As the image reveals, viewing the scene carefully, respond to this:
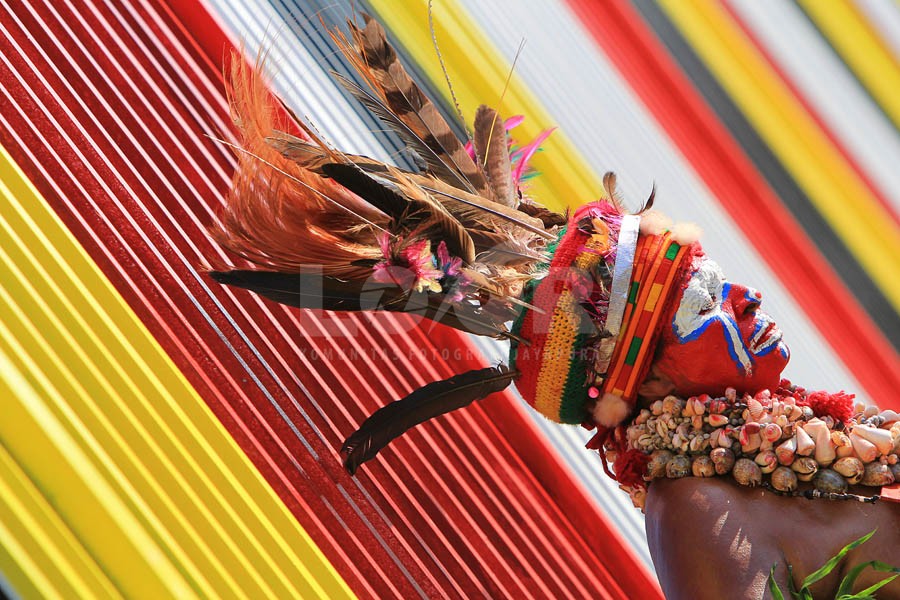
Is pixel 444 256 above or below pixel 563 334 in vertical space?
above

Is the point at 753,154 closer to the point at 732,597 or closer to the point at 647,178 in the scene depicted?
the point at 647,178

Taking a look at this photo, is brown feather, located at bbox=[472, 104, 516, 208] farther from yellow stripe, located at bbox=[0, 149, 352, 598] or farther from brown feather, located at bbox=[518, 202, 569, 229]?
yellow stripe, located at bbox=[0, 149, 352, 598]

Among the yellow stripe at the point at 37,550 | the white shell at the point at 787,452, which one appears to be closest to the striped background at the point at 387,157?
the yellow stripe at the point at 37,550

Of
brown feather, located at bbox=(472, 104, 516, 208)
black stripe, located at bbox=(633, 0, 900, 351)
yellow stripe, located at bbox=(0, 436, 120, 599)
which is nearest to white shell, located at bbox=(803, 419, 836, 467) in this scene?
brown feather, located at bbox=(472, 104, 516, 208)

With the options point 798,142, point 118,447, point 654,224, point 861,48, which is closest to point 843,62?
point 861,48

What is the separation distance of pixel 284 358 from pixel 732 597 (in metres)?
0.96

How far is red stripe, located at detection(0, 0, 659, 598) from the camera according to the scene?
1.64m

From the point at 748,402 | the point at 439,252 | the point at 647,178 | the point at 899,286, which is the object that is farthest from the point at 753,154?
the point at 439,252

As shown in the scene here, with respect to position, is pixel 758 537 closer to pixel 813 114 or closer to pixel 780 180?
pixel 780 180

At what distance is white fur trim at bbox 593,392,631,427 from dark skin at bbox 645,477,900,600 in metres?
0.13

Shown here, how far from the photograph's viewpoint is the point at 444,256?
120 centimetres

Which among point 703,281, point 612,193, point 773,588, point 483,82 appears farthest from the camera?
point 483,82

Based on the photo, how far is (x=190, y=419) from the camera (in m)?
1.59

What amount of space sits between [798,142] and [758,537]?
97 cm
